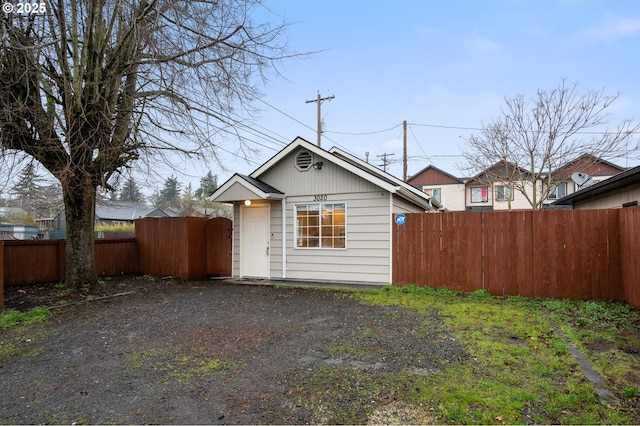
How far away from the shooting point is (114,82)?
817cm

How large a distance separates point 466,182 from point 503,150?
45.8 ft

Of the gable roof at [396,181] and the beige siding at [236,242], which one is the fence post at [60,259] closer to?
the beige siding at [236,242]

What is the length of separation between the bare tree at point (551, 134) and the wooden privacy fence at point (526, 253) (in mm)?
9463

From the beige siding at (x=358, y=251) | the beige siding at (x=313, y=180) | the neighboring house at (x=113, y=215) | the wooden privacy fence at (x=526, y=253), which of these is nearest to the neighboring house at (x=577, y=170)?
the wooden privacy fence at (x=526, y=253)

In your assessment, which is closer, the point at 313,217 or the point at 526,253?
the point at 526,253

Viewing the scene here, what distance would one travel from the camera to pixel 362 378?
3.57 metres

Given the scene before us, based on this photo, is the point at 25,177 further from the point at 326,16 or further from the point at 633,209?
the point at 633,209

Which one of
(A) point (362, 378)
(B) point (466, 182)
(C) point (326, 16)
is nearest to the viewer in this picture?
(A) point (362, 378)

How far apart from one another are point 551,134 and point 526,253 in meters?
10.5

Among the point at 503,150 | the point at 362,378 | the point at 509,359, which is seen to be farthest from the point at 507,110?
the point at 362,378

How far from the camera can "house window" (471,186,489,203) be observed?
1236 inches

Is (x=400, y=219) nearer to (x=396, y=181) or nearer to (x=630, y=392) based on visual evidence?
(x=396, y=181)

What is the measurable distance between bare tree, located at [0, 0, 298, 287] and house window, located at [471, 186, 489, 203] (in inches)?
1090

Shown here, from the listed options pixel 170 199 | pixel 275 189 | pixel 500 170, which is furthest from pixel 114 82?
pixel 170 199
